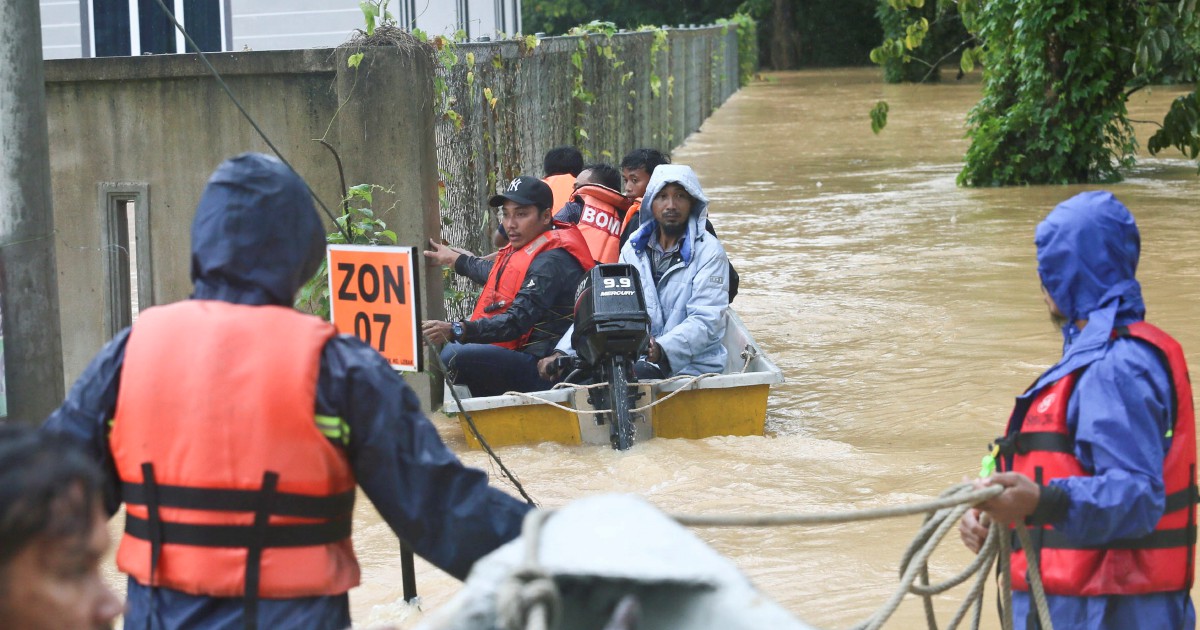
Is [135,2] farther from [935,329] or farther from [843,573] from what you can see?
[843,573]

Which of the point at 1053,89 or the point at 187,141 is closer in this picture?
the point at 187,141

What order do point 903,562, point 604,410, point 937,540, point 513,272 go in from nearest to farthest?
point 937,540
point 903,562
point 604,410
point 513,272

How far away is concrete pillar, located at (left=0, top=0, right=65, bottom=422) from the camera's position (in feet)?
15.7

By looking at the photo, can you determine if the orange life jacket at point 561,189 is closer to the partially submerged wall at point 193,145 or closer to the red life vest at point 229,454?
the partially submerged wall at point 193,145

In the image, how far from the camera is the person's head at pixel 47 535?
1899 mm

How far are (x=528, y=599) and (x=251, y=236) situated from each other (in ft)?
3.94

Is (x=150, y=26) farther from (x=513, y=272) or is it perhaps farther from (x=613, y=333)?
(x=613, y=333)

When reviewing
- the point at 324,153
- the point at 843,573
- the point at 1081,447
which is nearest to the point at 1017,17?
the point at 324,153

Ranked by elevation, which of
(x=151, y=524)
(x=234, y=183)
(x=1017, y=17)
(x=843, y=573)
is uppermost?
(x=1017, y=17)

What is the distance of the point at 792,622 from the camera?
2.08 metres

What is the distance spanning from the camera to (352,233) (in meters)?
7.46

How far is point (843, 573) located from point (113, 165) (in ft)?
16.6

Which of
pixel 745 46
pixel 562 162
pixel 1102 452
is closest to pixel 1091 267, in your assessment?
pixel 1102 452

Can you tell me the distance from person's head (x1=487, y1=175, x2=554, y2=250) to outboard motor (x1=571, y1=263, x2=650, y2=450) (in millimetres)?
751
